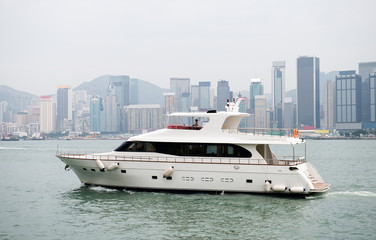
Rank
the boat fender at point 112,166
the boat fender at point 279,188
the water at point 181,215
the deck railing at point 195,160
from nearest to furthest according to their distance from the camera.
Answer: the water at point 181,215 < the boat fender at point 279,188 < the deck railing at point 195,160 < the boat fender at point 112,166

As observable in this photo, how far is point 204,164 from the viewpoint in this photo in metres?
22.2

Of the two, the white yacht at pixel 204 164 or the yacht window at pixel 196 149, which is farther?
the yacht window at pixel 196 149

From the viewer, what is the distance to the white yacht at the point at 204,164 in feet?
72.4

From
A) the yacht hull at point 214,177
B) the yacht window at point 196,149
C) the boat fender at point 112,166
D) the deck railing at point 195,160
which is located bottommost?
the yacht hull at point 214,177

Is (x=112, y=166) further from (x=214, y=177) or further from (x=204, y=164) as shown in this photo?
(x=214, y=177)

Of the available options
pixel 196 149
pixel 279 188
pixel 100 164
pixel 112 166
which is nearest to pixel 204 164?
pixel 196 149

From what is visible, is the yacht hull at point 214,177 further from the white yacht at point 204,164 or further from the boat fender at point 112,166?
the boat fender at point 112,166

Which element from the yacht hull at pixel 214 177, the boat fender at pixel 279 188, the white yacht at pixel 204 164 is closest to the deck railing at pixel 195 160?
the white yacht at pixel 204 164

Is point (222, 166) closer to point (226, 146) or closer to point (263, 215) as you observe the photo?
point (226, 146)

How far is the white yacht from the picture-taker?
22.1 m

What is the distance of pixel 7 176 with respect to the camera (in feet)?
120

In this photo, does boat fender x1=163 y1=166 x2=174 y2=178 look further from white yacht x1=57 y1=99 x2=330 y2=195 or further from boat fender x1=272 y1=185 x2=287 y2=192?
boat fender x1=272 y1=185 x2=287 y2=192

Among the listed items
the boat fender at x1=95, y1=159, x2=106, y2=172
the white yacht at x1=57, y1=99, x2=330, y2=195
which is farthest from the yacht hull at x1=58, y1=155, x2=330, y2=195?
the boat fender at x1=95, y1=159, x2=106, y2=172

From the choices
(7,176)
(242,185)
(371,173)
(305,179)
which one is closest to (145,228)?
(242,185)
